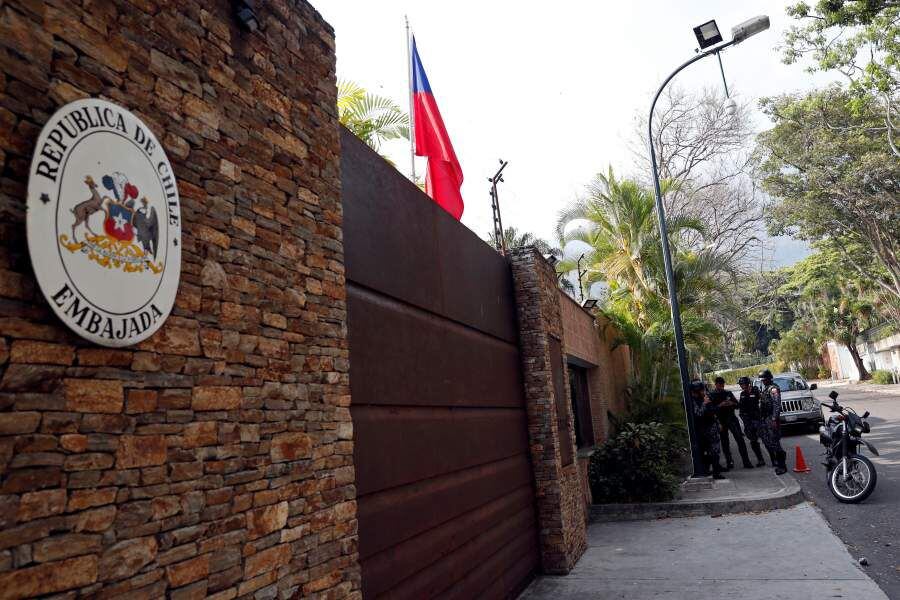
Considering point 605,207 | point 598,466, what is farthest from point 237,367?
point 605,207

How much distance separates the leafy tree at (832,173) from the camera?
21.6 metres

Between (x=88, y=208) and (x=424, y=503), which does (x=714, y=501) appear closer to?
(x=424, y=503)

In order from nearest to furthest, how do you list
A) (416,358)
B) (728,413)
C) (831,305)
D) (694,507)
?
(416,358) < (694,507) < (728,413) < (831,305)

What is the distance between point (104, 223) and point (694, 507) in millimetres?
9400

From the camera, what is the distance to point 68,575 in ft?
6.59

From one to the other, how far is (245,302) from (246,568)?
1.17 m

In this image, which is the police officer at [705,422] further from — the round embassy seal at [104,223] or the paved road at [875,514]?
the round embassy seal at [104,223]

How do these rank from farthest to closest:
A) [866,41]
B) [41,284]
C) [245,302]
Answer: [866,41]
[245,302]
[41,284]

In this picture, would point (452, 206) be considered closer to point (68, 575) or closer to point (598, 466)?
point (598, 466)

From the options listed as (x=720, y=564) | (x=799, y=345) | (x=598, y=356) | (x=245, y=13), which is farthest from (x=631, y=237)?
(x=799, y=345)

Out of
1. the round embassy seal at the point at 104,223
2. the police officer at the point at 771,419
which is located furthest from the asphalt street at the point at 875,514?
the round embassy seal at the point at 104,223

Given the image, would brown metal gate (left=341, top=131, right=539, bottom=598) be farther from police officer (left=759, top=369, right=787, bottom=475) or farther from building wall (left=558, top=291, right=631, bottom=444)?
police officer (left=759, top=369, right=787, bottom=475)

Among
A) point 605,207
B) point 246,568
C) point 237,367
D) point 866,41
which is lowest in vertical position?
point 246,568

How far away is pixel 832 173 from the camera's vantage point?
23.0 meters
